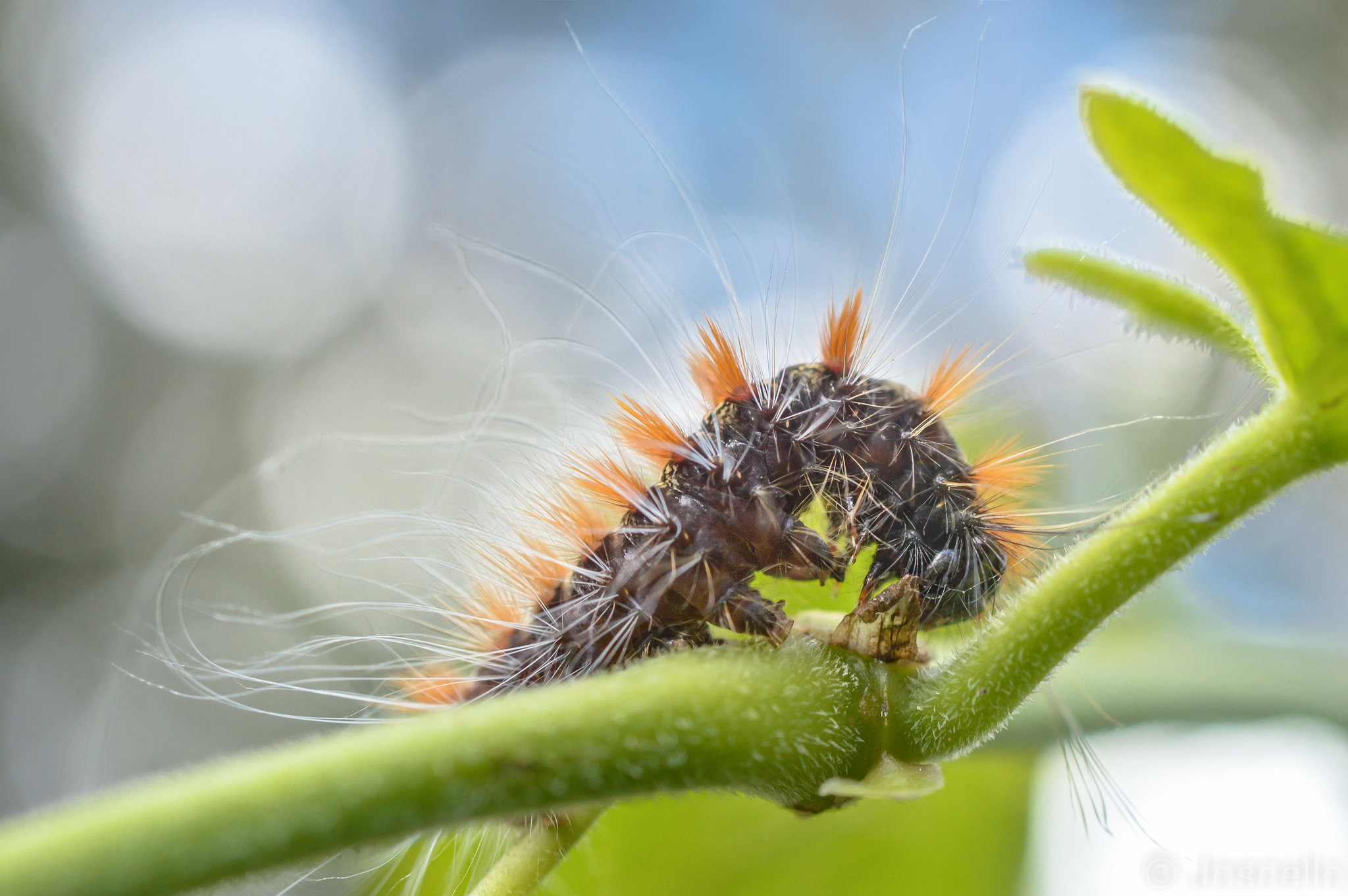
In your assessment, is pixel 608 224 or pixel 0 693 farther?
pixel 0 693

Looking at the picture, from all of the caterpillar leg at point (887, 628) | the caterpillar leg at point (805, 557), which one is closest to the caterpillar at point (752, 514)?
the caterpillar leg at point (805, 557)

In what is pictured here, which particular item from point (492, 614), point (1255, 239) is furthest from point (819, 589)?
point (1255, 239)

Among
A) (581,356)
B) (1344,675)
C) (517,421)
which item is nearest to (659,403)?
(581,356)

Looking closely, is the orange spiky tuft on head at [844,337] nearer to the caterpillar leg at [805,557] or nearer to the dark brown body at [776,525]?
the dark brown body at [776,525]

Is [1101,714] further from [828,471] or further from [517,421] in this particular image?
[517,421]

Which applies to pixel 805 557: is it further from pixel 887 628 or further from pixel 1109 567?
pixel 1109 567

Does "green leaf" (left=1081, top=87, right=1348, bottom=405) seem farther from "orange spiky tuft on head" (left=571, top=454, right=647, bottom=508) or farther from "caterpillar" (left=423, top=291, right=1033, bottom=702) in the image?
"orange spiky tuft on head" (left=571, top=454, right=647, bottom=508)

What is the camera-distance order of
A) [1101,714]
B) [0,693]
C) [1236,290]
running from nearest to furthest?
[1236,290]
[1101,714]
[0,693]
